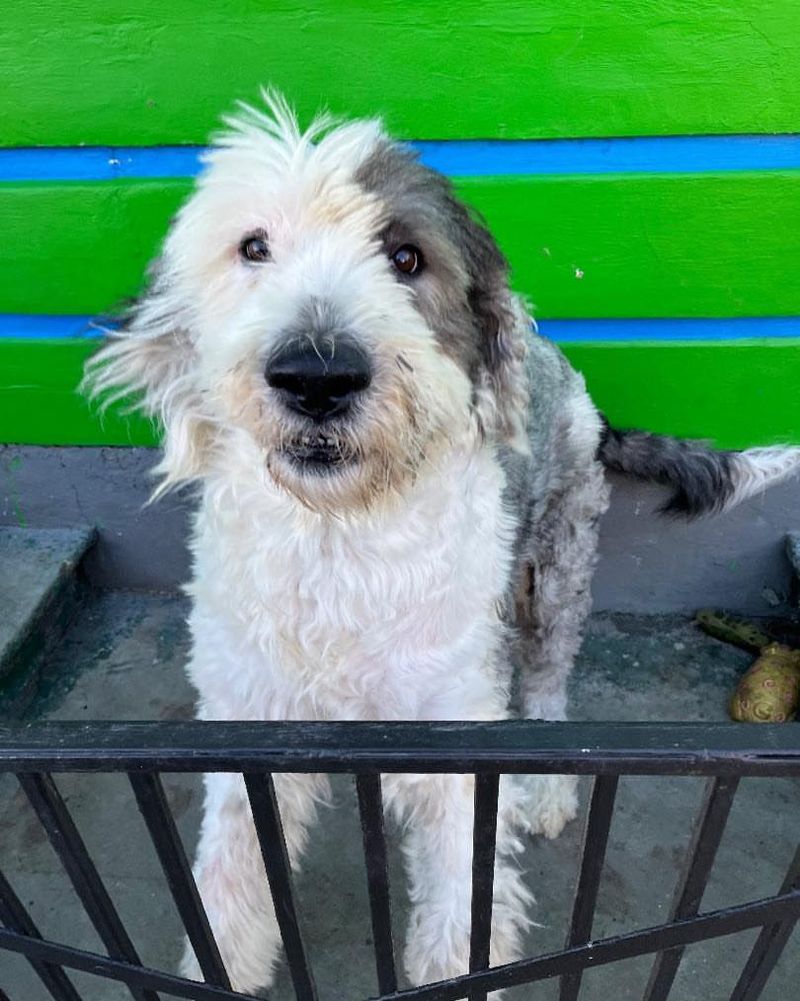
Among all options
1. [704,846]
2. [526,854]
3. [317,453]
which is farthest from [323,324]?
[526,854]

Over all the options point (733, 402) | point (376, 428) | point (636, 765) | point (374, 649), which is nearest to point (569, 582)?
point (733, 402)

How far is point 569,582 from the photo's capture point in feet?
8.90

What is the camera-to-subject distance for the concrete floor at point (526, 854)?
2207 millimetres

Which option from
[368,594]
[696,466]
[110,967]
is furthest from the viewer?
[696,466]

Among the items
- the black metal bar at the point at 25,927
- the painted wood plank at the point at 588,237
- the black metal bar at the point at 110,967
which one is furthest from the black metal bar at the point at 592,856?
the painted wood plank at the point at 588,237

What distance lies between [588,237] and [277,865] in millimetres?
2171

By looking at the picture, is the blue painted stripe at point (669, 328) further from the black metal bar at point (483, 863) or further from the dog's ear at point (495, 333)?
the black metal bar at point (483, 863)

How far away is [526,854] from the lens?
2537 millimetres

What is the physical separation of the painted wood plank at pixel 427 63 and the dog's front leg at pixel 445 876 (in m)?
1.93

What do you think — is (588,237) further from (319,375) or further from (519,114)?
(319,375)

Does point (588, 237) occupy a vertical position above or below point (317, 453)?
above

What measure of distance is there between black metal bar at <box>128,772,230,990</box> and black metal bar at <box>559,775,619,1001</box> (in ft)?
1.88

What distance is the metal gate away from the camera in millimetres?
999

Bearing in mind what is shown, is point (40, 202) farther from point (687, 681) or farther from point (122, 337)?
point (687, 681)
